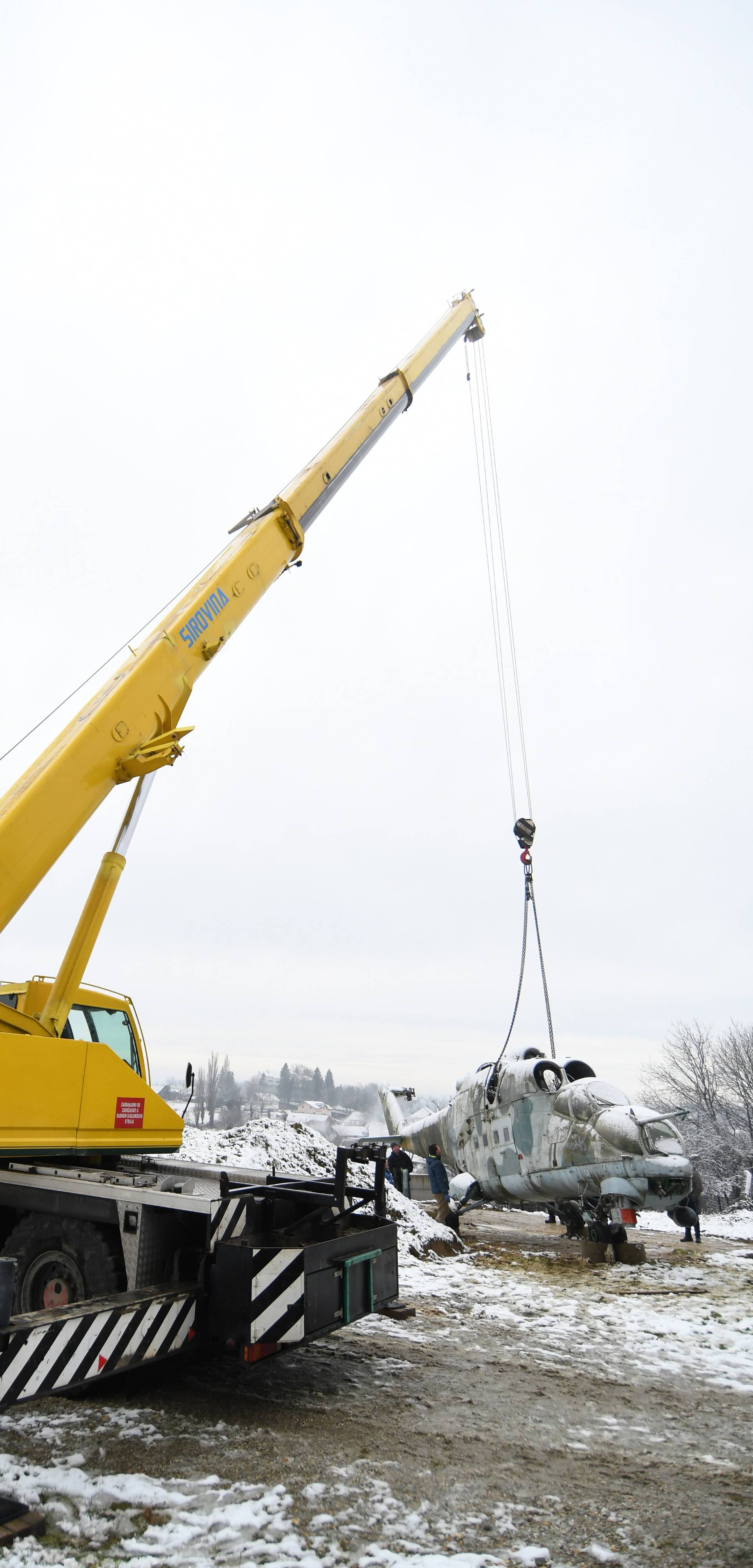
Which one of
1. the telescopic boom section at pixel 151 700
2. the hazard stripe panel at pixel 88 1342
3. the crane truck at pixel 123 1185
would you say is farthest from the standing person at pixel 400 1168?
the telescopic boom section at pixel 151 700

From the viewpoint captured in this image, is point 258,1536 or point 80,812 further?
point 80,812

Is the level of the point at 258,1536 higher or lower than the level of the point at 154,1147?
lower

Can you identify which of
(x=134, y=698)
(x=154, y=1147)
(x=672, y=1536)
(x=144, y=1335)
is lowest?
(x=672, y=1536)

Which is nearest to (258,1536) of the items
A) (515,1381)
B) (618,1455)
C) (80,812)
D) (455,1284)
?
(618,1455)

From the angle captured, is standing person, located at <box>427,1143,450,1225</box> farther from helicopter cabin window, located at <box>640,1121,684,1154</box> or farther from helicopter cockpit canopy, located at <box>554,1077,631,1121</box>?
helicopter cabin window, located at <box>640,1121,684,1154</box>

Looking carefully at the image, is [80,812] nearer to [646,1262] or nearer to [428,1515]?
[428,1515]

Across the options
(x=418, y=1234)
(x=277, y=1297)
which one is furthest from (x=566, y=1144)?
(x=277, y=1297)

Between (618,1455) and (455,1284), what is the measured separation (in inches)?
192

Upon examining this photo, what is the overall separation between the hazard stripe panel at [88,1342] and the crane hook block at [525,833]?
749cm

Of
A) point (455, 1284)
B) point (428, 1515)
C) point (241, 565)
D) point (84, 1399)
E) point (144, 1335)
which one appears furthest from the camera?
point (455, 1284)

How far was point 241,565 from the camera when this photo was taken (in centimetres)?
727

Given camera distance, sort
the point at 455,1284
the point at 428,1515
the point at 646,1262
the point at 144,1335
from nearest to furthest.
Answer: the point at 428,1515 → the point at 144,1335 → the point at 455,1284 → the point at 646,1262

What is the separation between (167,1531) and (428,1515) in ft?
3.80

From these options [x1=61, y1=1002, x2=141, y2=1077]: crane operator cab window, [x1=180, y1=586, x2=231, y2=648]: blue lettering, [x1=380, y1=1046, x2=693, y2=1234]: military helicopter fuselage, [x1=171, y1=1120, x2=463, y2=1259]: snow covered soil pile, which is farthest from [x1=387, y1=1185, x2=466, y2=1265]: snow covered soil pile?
[x1=180, y1=586, x2=231, y2=648]: blue lettering
